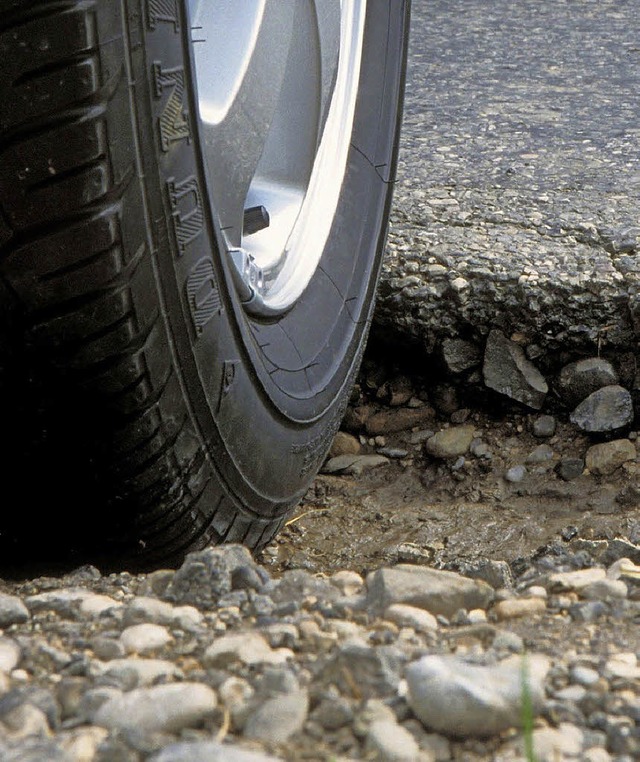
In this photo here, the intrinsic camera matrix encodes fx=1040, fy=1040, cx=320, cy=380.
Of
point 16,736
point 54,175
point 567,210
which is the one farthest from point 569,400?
point 16,736

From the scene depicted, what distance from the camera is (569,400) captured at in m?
2.12

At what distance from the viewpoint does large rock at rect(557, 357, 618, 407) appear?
209cm

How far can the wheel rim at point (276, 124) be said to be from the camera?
5.12 ft

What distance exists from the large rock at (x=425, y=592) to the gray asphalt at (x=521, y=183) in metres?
1.05

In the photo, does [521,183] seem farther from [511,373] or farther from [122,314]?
[122,314]

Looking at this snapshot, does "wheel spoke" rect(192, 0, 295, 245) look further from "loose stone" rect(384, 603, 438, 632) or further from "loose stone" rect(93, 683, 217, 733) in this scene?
"loose stone" rect(93, 683, 217, 733)

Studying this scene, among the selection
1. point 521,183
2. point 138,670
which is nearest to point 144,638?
point 138,670

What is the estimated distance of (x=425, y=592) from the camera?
110 cm

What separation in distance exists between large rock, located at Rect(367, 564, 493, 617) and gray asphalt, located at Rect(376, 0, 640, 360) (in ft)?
3.44

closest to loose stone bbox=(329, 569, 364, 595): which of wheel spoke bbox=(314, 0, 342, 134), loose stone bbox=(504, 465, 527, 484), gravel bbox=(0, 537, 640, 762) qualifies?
gravel bbox=(0, 537, 640, 762)

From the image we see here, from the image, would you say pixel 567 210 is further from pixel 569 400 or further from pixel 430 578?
pixel 430 578

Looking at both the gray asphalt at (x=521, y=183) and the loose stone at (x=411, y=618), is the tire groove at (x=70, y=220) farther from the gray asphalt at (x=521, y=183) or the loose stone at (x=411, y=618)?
the gray asphalt at (x=521, y=183)

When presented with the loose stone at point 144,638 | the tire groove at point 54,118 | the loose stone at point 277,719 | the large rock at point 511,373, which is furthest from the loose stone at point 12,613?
the large rock at point 511,373

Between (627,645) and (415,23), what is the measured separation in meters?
3.04
